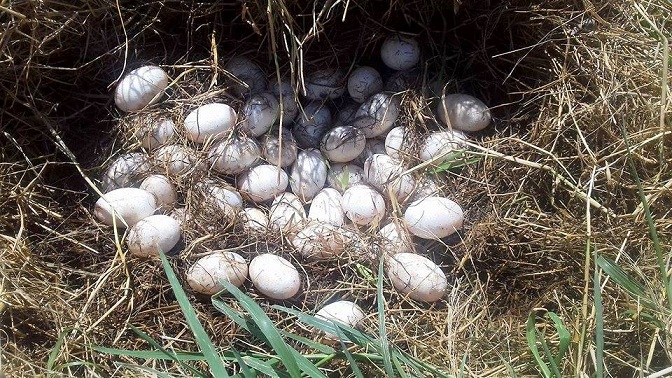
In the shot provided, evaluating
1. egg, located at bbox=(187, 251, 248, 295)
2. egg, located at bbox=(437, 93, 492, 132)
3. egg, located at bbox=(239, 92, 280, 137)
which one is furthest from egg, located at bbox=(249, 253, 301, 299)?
egg, located at bbox=(437, 93, 492, 132)

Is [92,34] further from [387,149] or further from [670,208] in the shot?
[670,208]

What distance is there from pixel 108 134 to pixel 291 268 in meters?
0.65

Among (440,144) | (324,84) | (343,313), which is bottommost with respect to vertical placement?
(343,313)

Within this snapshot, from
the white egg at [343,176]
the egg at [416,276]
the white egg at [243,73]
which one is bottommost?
the egg at [416,276]

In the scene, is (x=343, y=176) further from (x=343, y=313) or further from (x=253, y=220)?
(x=343, y=313)

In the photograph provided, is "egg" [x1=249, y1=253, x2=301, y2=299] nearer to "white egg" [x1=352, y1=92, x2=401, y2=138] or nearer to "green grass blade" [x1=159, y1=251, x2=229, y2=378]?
"green grass blade" [x1=159, y1=251, x2=229, y2=378]

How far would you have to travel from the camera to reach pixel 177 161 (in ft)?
5.50

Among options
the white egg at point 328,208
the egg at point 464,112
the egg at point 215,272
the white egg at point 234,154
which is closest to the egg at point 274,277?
the egg at point 215,272

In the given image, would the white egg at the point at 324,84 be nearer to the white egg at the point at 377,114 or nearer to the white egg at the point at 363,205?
the white egg at the point at 377,114

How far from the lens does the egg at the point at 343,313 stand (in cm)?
153

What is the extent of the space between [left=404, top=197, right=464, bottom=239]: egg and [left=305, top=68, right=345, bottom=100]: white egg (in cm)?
42

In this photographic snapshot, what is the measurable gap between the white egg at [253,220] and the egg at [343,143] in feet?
0.81

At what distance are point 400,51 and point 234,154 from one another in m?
0.54

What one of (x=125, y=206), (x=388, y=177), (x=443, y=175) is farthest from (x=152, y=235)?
(x=443, y=175)
